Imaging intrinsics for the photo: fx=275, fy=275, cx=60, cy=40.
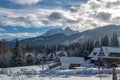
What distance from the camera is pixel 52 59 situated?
138875mm

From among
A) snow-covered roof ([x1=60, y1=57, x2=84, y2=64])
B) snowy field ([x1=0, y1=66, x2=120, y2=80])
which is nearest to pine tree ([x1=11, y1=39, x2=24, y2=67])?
snow-covered roof ([x1=60, y1=57, x2=84, y2=64])

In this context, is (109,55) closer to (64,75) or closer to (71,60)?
(71,60)

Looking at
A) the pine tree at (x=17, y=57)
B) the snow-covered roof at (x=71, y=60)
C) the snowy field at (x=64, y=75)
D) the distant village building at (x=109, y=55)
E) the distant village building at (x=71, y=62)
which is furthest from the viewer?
the distant village building at (x=109, y=55)

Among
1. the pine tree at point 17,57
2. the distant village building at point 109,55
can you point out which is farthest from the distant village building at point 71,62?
the pine tree at point 17,57

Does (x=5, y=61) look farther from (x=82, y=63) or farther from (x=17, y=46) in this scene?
(x=82, y=63)

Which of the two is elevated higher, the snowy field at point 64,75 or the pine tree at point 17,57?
the pine tree at point 17,57

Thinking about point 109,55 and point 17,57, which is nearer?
point 17,57

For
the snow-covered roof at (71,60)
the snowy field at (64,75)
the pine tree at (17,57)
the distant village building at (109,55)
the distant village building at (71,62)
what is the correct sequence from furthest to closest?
the distant village building at (109,55)
the pine tree at (17,57)
the snow-covered roof at (71,60)
the distant village building at (71,62)
the snowy field at (64,75)

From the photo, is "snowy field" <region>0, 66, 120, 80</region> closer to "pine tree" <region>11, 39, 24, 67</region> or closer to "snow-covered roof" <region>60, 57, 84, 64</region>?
"snow-covered roof" <region>60, 57, 84, 64</region>

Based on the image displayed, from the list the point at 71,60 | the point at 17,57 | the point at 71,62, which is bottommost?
the point at 71,62

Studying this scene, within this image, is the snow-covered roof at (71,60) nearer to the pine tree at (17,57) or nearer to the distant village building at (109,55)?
the distant village building at (109,55)

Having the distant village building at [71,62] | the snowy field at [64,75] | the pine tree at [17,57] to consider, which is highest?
the pine tree at [17,57]

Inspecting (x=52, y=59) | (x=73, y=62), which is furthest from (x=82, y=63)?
(x=52, y=59)

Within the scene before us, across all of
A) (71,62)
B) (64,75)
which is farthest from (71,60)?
(64,75)
